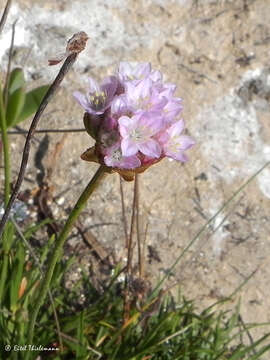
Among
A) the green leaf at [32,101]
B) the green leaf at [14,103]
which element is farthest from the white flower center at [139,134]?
the green leaf at [32,101]

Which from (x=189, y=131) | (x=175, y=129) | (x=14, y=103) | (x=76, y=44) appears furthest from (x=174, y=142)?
(x=189, y=131)

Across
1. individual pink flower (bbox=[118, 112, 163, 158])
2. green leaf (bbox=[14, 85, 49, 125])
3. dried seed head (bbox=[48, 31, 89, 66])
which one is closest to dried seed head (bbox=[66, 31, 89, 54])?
dried seed head (bbox=[48, 31, 89, 66])

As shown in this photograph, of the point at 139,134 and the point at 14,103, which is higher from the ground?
the point at 14,103

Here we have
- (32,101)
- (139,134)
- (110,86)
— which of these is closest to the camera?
(139,134)

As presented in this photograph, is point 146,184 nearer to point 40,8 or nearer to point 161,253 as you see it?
point 161,253

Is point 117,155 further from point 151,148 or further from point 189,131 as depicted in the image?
point 189,131

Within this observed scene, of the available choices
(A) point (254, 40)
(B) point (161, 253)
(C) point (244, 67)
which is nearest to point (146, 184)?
(B) point (161, 253)
